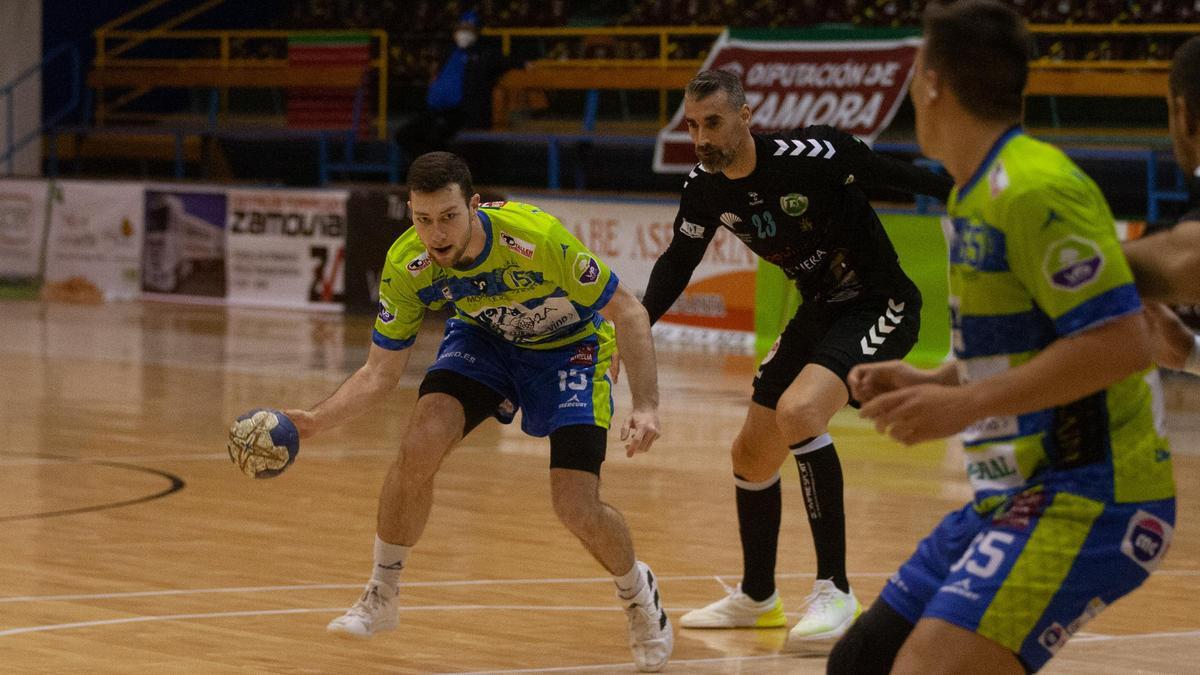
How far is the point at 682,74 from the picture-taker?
22.3m

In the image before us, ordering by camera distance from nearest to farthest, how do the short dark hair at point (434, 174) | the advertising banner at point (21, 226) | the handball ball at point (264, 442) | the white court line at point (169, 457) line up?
1. the handball ball at point (264, 442)
2. the short dark hair at point (434, 174)
3. the white court line at point (169, 457)
4. the advertising banner at point (21, 226)

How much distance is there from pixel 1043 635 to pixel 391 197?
1866cm

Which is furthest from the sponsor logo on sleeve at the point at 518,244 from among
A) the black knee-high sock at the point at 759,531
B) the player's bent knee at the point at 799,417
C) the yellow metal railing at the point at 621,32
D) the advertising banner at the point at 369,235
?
the yellow metal railing at the point at 621,32

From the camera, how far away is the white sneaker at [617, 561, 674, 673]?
6.38 m

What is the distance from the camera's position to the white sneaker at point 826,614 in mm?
6840

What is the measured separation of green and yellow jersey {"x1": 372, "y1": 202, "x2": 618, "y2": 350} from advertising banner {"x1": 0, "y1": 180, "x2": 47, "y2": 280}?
19.8 m

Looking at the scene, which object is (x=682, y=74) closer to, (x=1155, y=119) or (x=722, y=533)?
(x=1155, y=119)

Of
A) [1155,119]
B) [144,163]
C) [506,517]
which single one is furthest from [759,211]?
[144,163]

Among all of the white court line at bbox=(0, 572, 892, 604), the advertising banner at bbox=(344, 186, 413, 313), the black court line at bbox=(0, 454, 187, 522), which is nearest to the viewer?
the white court line at bbox=(0, 572, 892, 604)

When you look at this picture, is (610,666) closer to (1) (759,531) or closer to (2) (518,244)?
(1) (759,531)

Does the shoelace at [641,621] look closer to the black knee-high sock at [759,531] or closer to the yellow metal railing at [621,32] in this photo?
the black knee-high sock at [759,531]

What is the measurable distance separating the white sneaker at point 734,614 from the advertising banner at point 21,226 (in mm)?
19887

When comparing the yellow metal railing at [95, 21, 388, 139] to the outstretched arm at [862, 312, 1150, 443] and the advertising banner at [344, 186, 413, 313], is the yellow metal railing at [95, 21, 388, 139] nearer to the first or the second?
the advertising banner at [344, 186, 413, 313]

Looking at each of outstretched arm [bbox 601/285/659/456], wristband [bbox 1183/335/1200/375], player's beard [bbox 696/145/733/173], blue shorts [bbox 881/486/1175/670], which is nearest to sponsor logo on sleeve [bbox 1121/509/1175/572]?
blue shorts [bbox 881/486/1175/670]
